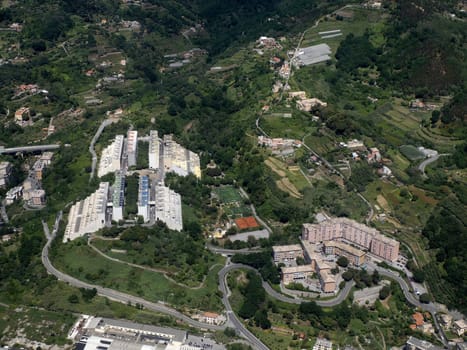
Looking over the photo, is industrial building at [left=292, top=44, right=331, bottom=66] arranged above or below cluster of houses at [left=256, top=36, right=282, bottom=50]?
above

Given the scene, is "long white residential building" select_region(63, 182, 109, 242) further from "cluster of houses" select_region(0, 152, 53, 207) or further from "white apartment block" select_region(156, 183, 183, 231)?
"cluster of houses" select_region(0, 152, 53, 207)

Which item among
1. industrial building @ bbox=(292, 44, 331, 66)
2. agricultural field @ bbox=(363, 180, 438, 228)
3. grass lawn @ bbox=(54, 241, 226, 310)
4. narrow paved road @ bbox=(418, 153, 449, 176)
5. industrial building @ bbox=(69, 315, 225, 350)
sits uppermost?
industrial building @ bbox=(69, 315, 225, 350)

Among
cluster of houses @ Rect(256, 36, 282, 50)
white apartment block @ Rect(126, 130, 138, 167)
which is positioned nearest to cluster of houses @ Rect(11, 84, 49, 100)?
white apartment block @ Rect(126, 130, 138, 167)

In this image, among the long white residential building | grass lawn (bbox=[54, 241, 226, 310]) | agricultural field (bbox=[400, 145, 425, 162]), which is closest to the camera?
grass lawn (bbox=[54, 241, 226, 310])

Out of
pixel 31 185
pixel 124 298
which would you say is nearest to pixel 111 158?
pixel 31 185

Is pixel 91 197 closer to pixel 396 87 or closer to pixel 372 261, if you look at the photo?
pixel 372 261

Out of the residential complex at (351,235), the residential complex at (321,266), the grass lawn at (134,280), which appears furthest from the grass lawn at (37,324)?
the residential complex at (351,235)
